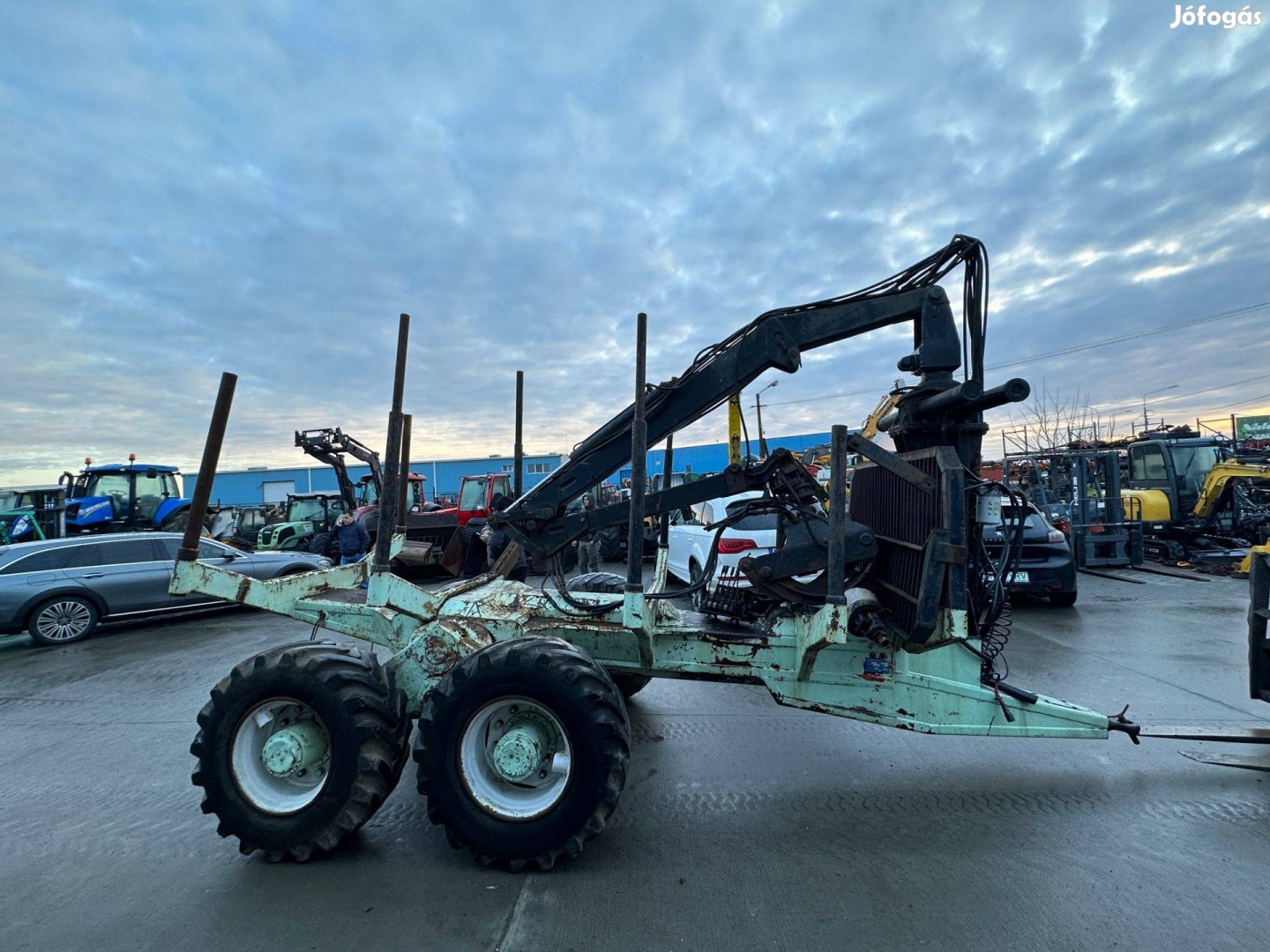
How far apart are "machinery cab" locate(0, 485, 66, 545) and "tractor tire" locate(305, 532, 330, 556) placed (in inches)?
196

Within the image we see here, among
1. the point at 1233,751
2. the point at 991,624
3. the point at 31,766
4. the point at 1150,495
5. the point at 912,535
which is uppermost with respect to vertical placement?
the point at 1150,495

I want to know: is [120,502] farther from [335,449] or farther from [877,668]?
[877,668]

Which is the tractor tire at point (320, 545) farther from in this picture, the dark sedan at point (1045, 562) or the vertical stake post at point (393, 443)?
the dark sedan at point (1045, 562)

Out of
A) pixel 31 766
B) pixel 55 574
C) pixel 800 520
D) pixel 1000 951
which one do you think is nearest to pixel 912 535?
pixel 800 520

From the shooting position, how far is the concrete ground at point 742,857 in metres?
2.65

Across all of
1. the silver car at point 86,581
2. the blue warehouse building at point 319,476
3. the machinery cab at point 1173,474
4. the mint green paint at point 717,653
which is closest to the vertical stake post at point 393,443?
the mint green paint at point 717,653

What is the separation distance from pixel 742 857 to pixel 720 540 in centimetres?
378

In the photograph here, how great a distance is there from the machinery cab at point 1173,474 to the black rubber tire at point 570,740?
16.5 meters

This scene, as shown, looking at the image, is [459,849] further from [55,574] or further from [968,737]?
[55,574]

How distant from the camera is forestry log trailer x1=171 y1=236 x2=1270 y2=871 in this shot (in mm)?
3115

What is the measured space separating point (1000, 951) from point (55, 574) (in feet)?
38.0

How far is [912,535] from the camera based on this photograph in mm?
3631

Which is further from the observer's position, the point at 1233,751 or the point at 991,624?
the point at 1233,751

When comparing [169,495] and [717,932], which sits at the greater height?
[169,495]
